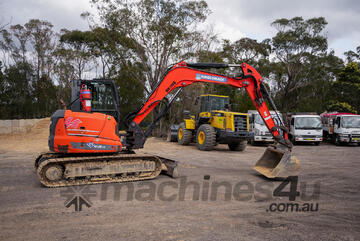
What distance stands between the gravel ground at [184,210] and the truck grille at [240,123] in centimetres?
608

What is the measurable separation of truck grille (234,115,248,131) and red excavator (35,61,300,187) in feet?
17.1

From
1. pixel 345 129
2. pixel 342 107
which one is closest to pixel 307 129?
pixel 345 129

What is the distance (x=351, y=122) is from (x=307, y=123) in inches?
117

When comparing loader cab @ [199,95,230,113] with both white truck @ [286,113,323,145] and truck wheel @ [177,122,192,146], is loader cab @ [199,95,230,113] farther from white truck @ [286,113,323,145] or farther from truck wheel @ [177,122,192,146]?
white truck @ [286,113,323,145]

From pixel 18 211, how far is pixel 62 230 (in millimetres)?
1378

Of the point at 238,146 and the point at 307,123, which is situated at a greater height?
the point at 307,123

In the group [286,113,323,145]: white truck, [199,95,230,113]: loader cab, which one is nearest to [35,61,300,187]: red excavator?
[199,95,230,113]: loader cab

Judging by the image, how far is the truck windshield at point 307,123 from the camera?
63.1ft

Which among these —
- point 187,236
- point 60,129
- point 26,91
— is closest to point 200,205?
point 187,236

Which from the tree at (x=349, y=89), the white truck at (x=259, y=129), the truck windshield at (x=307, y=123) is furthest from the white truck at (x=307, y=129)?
Result: the tree at (x=349, y=89)

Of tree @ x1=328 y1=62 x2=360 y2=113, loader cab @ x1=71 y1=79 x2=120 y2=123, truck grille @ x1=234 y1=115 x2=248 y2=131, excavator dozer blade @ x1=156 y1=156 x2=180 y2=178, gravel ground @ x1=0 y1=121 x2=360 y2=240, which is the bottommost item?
gravel ground @ x1=0 y1=121 x2=360 y2=240

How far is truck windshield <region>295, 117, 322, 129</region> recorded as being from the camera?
19.2 meters

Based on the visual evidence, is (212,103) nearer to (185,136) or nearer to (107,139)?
(185,136)

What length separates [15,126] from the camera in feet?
75.5
